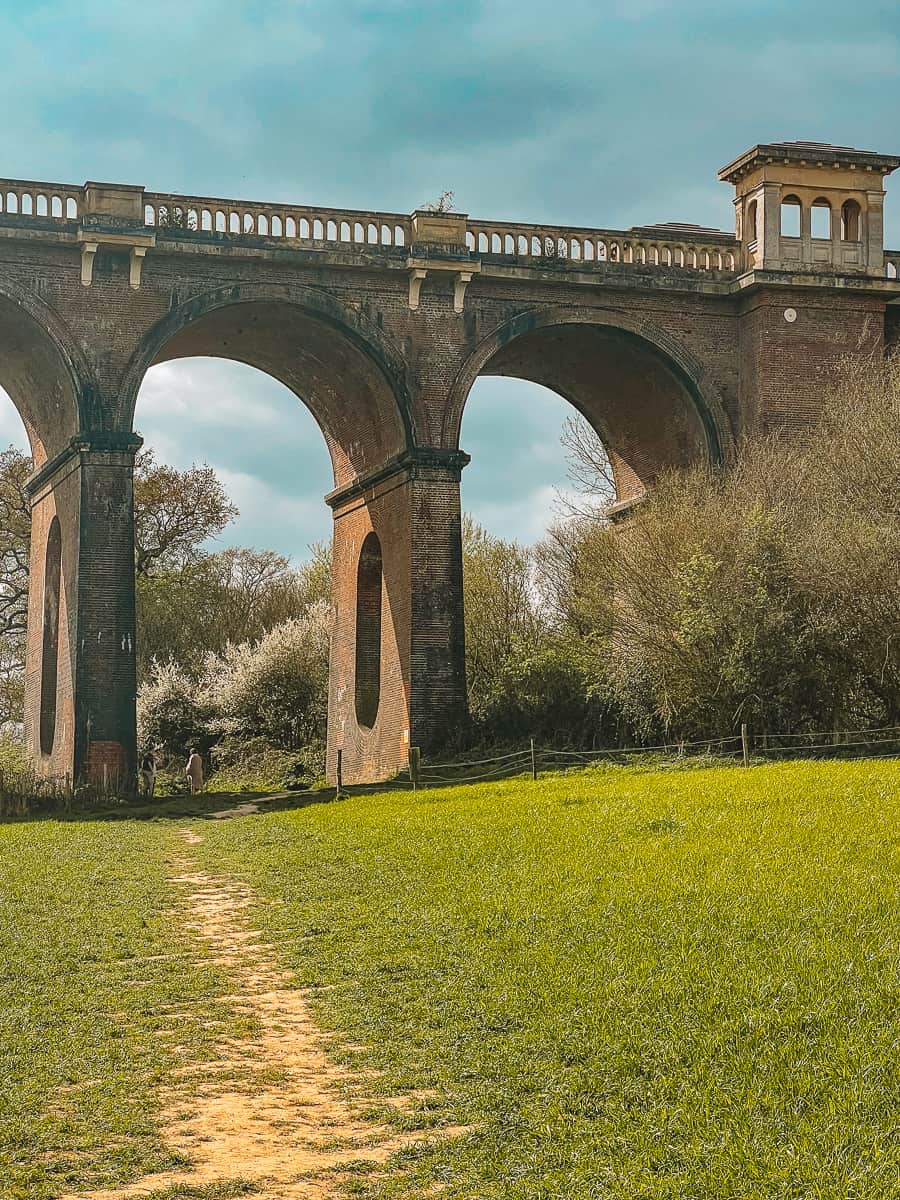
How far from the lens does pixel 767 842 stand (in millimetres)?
13664

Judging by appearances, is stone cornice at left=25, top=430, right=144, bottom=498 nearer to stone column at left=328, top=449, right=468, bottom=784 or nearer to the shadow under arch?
stone column at left=328, top=449, right=468, bottom=784

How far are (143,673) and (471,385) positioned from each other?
63.8 feet

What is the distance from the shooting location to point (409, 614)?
29.0 m

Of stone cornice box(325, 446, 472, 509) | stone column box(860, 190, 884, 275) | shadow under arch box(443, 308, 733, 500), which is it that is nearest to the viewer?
stone cornice box(325, 446, 472, 509)

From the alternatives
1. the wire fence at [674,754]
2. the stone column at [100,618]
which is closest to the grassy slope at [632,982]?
the wire fence at [674,754]

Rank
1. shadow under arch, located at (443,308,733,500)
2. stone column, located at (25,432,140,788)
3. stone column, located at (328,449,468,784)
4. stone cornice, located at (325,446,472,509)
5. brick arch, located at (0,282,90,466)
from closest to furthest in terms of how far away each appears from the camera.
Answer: stone column, located at (25,432,140,788) → brick arch, located at (0,282,90,466) → stone column, located at (328,449,468,784) → stone cornice, located at (325,446,472,509) → shadow under arch, located at (443,308,733,500)

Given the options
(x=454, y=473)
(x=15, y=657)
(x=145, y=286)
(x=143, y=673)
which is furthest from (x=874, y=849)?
(x=15, y=657)

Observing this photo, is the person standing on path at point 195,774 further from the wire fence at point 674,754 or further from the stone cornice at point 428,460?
the stone cornice at point 428,460

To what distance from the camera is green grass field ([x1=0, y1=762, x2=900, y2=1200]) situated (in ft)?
22.9

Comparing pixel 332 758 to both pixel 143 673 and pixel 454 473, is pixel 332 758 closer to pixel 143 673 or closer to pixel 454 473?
pixel 454 473

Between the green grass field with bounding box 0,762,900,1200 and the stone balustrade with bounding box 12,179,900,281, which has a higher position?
the stone balustrade with bounding box 12,179,900,281

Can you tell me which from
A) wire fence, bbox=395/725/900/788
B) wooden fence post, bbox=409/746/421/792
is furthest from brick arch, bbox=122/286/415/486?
wire fence, bbox=395/725/900/788

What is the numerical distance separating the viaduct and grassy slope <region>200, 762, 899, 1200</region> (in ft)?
38.0

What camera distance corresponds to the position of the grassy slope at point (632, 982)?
6.93m
